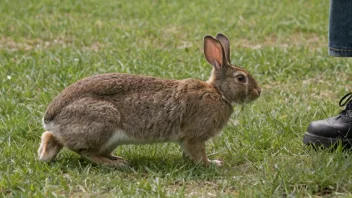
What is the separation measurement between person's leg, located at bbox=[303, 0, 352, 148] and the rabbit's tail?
1.57 meters

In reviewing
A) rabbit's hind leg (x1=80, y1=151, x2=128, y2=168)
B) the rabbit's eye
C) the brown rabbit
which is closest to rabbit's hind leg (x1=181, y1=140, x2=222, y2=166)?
the brown rabbit

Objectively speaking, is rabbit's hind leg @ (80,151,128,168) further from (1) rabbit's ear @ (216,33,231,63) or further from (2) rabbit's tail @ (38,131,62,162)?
(1) rabbit's ear @ (216,33,231,63)

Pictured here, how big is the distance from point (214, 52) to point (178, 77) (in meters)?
1.58

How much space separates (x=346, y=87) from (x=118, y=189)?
9.74 ft

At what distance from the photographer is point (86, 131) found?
430 cm

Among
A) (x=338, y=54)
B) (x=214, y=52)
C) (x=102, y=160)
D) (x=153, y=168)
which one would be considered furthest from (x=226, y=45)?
(x=102, y=160)

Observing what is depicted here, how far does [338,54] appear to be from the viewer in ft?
15.3

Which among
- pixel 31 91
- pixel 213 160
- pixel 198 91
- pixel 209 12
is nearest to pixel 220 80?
pixel 198 91

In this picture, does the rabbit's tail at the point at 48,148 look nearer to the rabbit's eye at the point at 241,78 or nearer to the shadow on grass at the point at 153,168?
the shadow on grass at the point at 153,168

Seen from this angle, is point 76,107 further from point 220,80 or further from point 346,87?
point 346,87

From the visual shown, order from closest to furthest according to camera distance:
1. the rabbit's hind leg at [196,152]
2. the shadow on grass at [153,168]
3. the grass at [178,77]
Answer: the grass at [178,77] → the shadow on grass at [153,168] → the rabbit's hind leg at [196,152]

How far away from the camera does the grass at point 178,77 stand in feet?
13.1

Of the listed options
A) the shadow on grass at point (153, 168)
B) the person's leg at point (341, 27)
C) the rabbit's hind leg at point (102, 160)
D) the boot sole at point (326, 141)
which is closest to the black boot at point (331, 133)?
the boot sole at point (326, 141)

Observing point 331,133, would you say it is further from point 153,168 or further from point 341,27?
point 153,168
